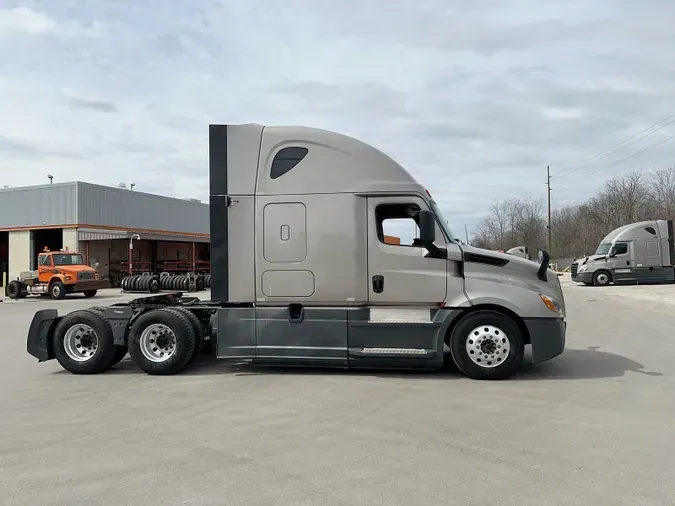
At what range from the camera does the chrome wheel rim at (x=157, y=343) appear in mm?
8273

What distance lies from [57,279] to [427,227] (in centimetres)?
2673

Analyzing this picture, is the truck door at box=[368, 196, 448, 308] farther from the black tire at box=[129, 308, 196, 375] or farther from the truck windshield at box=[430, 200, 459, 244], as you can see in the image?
the black tire at box=[129, 308, 196, 375]

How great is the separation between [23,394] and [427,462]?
553cm

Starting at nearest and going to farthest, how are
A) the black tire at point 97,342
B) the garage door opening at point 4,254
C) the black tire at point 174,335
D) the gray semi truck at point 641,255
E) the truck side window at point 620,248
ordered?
the black tire at point 174,335 < the black tire at point 97,342 < the gray semi truck at point 641,255 < the truck side window at point 620,248 < the garage door opening at point 4,254

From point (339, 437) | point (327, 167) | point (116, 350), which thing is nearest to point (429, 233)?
point (327, 167)

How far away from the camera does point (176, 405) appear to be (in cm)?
652

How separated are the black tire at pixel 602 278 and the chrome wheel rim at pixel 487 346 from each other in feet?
93.9

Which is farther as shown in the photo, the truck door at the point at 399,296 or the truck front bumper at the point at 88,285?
the truck front bumper at the point at 88,285

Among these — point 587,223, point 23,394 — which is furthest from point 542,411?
point 587,223

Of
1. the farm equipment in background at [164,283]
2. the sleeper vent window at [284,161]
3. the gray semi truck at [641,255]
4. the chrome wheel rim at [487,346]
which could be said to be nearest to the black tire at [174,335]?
the sleeper vent window at [284,161]

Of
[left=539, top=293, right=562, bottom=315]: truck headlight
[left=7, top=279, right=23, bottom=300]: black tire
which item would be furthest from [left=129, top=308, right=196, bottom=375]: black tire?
[left=7, top=279, right=23, bottom=300]: black tire

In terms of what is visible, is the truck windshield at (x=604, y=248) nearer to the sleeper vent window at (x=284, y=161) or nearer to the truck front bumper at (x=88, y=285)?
the truck front bumper at (x=88, y=285)

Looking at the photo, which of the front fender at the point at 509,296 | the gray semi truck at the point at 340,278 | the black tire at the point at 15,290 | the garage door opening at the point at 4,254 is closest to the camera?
the front fender at the point at 509,296

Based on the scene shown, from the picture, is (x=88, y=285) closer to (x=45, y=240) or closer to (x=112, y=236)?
(x=112, y=236)
